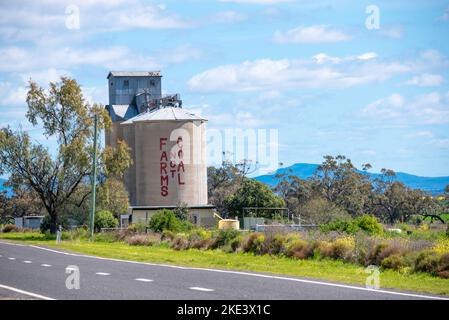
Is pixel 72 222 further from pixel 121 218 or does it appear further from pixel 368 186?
pixel 368 186

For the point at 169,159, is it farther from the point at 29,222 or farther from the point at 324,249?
the point at 324,249

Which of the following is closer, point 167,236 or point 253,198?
point 167,236

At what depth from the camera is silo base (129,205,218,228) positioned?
69.4 m

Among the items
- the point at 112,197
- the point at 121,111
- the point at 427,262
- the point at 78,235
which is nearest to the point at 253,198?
the point at 121,111

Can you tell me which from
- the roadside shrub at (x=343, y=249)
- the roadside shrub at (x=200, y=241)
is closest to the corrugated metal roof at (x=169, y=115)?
the roadside shrub at (x=200, y=241)

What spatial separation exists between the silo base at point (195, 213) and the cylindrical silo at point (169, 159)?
70.1 inches

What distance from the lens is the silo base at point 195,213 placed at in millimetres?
69375

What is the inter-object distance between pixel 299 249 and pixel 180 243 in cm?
949

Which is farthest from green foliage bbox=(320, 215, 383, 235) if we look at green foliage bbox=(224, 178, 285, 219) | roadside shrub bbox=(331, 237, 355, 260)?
green foliage bbox=(224, 178, 285, 219)

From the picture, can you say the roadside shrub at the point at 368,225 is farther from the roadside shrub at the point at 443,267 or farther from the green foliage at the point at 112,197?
the green foliage at the point at 112,197

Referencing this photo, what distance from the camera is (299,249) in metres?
27.5

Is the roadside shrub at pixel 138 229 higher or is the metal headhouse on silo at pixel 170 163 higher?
the metal headhouse on silo at pixel 170 163
